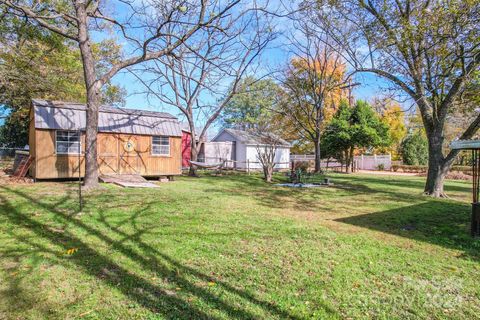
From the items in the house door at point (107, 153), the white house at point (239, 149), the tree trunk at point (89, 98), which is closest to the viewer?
the tree trunk at point (89, 98)

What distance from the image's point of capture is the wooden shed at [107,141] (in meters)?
10.8

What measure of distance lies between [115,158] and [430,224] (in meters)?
11.3

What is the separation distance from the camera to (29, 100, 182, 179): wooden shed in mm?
10781

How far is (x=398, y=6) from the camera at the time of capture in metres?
10.5

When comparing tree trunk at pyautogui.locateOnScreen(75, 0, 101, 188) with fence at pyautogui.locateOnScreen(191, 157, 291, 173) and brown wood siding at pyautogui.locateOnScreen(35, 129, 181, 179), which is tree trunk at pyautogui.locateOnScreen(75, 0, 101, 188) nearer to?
brown wood siding at pyautogui.locateOnScreen(35, 129, 181, 179)

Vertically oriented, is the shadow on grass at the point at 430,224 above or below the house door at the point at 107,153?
below

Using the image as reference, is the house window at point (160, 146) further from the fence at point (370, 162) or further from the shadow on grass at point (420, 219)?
the fence at point (370, 162)

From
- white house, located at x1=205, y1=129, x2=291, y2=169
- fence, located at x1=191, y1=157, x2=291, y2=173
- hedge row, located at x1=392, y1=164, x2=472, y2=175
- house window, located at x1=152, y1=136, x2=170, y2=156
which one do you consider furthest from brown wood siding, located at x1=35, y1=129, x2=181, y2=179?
hedge row, located at x1=392, y1=164, x2=472, y2=175

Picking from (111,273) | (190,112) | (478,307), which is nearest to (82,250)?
(111,273)

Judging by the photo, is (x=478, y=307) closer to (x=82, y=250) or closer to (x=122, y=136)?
(x=82, y=250)

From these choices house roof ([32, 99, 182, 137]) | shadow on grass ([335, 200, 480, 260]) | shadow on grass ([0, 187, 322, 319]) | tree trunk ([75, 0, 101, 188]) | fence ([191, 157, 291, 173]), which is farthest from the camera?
fence ([191, 157, 291, 173])

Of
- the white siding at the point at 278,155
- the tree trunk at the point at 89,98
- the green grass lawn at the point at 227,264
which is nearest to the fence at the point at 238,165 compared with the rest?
the white siding at the point at 278,155

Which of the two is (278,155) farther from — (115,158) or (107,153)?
(107,153)

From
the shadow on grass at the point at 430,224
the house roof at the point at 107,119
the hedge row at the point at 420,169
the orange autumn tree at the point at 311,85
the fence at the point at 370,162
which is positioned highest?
the orange autumn tree at the point at 311,85
